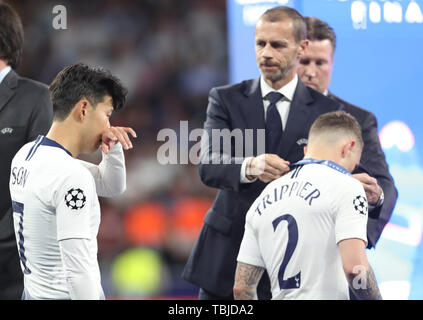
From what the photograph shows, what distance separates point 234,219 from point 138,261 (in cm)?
344

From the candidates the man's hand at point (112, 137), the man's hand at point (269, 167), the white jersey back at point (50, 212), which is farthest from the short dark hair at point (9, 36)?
the man's hand at point (269, 167)

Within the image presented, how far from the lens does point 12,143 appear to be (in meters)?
2.87

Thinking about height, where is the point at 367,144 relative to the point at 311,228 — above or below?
above

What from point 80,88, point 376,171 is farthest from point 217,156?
point 376,171

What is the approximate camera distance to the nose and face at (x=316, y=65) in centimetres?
355

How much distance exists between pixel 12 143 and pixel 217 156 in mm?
881

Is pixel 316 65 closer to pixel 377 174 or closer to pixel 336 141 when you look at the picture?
pixel 377 174

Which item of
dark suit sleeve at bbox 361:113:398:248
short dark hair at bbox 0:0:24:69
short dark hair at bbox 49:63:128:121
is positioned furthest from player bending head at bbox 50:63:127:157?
dark suit sleeve at bbox 361:113:398:248

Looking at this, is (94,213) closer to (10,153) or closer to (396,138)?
(10,153)

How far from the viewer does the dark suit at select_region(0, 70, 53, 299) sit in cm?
285

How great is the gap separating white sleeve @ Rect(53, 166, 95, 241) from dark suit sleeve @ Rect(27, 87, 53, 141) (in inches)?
33.4

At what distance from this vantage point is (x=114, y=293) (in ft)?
19.1

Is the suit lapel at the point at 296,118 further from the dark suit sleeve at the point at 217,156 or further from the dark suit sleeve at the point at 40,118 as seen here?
the dark suit sleeve at the point at 40,118
